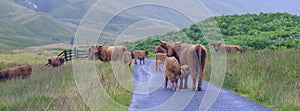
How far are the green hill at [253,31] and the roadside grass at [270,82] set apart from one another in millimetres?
12602

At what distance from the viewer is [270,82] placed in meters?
11.5

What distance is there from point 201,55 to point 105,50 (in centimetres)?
1222

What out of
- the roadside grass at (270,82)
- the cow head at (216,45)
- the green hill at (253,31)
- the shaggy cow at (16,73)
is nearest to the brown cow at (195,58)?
the roadside grass at (270,82)

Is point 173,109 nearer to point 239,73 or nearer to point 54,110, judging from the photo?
Answer: point 54,110

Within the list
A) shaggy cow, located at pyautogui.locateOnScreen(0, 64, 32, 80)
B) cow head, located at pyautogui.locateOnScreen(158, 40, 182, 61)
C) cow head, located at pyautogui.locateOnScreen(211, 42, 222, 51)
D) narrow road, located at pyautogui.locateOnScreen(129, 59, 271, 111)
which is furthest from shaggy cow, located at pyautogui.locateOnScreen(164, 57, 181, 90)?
cow head, located at pyautogui.locateOnScreen(211, 42, 222, 51)

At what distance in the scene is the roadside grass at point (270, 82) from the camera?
9.43 metres

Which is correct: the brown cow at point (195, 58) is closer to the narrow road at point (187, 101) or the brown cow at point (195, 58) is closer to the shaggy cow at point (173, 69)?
the shaggy cow at point (173, 69)

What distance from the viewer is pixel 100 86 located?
11812 mm

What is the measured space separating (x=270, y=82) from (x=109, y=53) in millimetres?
13110

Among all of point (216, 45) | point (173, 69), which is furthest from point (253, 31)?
point (173, 69)

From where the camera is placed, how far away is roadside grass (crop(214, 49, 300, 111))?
9.43 meters

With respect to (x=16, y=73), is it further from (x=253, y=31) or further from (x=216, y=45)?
(x=253, y=31)

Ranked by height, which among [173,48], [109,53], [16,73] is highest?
[173,48]

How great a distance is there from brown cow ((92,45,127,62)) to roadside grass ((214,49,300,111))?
8.43 meters
